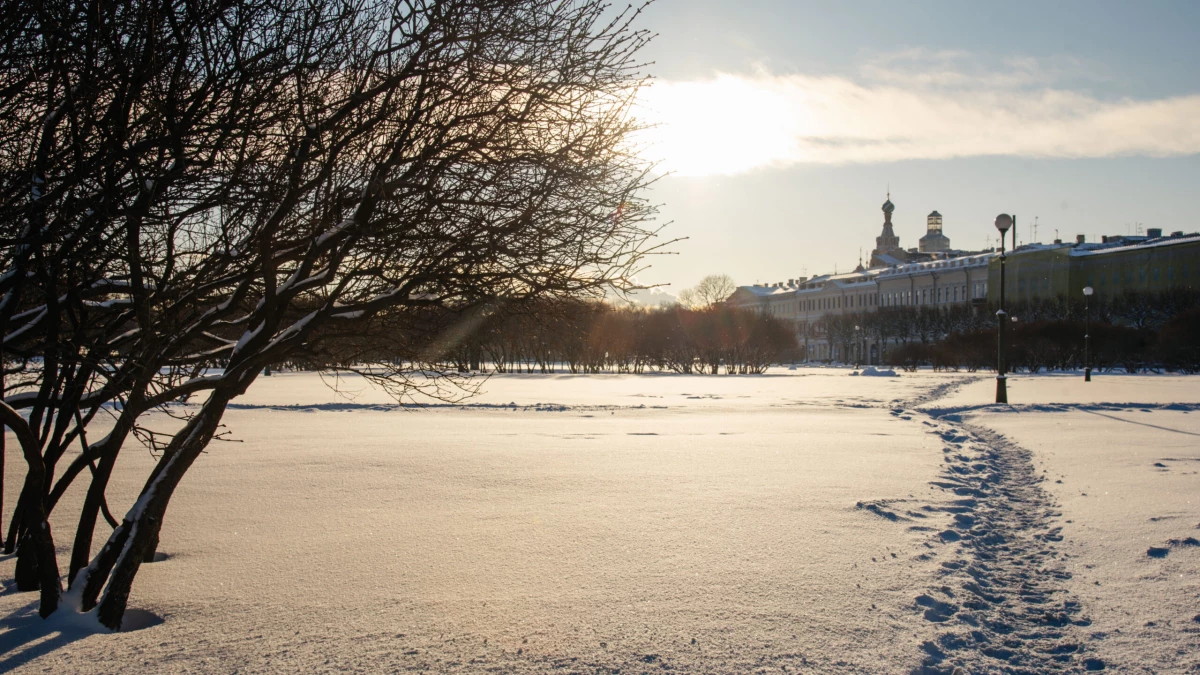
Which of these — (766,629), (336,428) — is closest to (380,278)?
(766,629)

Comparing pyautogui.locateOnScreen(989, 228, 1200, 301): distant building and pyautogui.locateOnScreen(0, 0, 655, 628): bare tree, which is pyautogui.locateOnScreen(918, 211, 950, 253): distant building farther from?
pyautogui.locateOnScreen(0, 0, 655, 628): bare tree

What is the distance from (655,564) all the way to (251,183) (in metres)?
3.83

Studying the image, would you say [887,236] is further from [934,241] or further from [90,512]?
[90,512]

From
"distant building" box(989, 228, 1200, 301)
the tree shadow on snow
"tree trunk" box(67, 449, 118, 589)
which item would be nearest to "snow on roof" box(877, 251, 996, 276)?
"distant building" box(989, 228, 1200, 301)

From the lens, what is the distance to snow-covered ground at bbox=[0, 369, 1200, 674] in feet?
16.3

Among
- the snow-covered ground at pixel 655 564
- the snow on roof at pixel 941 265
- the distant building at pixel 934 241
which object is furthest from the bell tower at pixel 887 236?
the snow-covered ground at pixel 655 564

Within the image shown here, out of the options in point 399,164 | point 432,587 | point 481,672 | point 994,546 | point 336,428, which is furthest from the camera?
point 336,428

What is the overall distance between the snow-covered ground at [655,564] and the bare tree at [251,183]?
3.90ft

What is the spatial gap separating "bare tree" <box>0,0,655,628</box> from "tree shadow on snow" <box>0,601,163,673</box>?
11 cm

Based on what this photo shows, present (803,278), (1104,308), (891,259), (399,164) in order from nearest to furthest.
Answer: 1. (399,164)
2. (1104,308)
3. (891,259)
4. (803,278)

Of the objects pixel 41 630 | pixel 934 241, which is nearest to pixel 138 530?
pixel 41 630

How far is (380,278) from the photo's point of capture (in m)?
6.35

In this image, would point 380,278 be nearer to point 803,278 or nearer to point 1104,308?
point 1104,308

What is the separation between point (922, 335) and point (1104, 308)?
1625 cm
